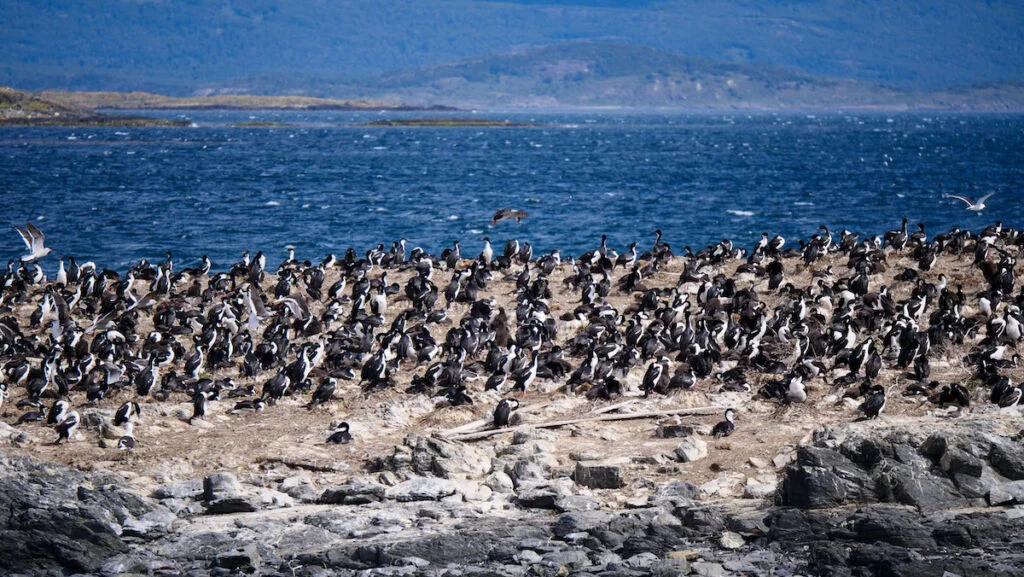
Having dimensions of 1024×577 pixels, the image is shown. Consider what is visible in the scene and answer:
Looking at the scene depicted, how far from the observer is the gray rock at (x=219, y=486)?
14344 mm

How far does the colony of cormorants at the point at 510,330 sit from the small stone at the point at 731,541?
4061mm

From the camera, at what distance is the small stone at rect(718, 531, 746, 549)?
12750mm

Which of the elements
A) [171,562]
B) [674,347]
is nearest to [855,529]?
[171,562]

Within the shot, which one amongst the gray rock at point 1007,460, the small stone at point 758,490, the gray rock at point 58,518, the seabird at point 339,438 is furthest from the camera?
the seabird at point 339,438

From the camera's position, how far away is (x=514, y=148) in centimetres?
12662

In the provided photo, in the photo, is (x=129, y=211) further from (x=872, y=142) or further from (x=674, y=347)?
(x=872, y=142)

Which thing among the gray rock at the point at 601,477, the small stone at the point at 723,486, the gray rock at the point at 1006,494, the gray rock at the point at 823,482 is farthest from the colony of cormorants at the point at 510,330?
the gray rock at the point at 1006,494

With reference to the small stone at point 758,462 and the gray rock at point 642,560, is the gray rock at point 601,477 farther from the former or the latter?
the gray rock at point 642,560

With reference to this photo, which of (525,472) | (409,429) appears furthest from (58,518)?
(409,429)

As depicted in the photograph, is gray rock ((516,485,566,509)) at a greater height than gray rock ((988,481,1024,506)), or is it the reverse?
gray rock ((988,481,1024,506))

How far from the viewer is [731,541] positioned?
1284 cm

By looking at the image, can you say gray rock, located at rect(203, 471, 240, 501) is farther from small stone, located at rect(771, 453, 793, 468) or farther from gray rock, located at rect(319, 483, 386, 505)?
small stone, located at rect(771, 453, 793, 468)

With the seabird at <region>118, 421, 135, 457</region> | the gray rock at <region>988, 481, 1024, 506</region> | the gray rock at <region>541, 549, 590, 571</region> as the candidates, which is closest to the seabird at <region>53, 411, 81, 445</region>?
the seabird at <region>118, 421, 135, 457</region>

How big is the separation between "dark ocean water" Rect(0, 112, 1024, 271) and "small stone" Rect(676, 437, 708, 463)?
91.0 ft
